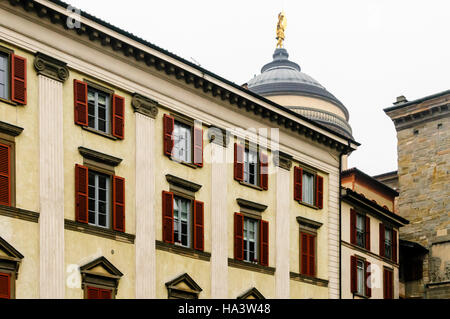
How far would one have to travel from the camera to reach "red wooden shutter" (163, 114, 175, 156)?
31.0 meters

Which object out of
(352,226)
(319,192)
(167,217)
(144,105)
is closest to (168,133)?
(144,105)

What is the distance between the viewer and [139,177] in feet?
97.5

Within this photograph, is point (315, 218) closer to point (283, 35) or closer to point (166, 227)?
point (166, 227)

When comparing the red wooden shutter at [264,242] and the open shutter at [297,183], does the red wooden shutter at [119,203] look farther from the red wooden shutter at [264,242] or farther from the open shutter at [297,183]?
the open shutter at [297,183]

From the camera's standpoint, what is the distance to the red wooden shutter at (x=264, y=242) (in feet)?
113

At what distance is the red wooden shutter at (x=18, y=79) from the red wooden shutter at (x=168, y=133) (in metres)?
6.51

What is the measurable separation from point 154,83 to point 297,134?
9.41m

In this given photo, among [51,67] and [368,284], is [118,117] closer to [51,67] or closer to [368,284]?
[51,67]

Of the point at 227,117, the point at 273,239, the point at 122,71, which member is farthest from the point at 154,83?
the point at 273,239

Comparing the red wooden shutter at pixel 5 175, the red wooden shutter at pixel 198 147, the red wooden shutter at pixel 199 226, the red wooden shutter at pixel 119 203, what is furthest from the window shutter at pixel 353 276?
the red wooden shutter at pixel 5 175

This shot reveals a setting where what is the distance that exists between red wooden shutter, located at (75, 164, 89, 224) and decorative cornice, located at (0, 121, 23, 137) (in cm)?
250

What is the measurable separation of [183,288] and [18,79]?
10110 millimetres

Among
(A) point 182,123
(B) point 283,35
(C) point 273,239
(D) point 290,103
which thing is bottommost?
(C) point 273,239
